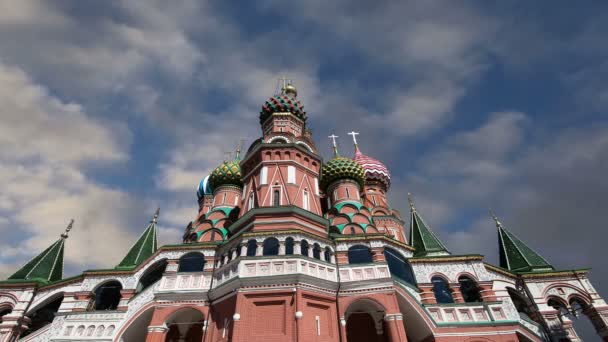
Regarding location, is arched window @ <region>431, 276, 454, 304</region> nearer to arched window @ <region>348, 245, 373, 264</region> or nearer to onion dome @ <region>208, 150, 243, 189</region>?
arched window @ <region>348, 245, 373, 264</region>

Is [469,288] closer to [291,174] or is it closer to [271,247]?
[271,247]

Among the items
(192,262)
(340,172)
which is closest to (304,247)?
(192,262)

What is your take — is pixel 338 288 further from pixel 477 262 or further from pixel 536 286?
pixel 536 286

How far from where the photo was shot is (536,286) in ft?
64.8

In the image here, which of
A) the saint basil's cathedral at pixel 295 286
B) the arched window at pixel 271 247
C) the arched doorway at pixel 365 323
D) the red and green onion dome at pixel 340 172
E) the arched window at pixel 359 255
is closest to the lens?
the saint basil's cathedral at pixel 295 286

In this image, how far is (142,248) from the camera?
75.0ft

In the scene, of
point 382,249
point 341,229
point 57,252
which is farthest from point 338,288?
point 57,252

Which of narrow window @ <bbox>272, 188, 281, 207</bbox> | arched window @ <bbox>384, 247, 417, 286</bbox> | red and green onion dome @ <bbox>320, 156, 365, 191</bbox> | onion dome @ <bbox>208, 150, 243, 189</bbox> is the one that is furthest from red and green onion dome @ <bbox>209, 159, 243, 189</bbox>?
arched window @ <bbox>384, 247, 417, 286</bbox>

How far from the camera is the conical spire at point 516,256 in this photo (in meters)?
21.0

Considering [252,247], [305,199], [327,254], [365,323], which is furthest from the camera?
[305,199]

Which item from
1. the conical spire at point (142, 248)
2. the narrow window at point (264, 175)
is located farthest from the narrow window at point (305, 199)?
the conical spire at point (142, 248)

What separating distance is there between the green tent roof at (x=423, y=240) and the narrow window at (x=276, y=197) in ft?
30.3

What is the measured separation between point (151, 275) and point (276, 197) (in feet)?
28.6

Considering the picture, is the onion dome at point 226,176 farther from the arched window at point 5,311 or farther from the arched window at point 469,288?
the arched window at point 469,288
